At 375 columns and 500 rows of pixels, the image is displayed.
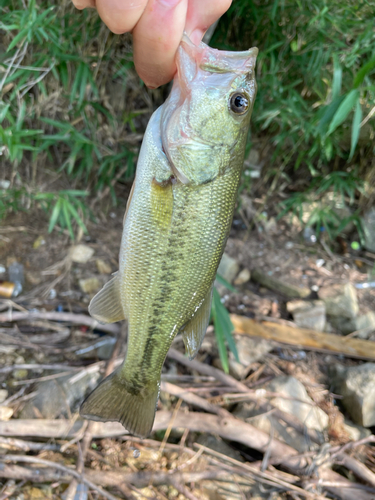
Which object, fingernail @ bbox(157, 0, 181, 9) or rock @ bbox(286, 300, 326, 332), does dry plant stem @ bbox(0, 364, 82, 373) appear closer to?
rock @ bbox(286, 300, 326, 332)

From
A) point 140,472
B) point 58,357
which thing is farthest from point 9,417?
point 140,472

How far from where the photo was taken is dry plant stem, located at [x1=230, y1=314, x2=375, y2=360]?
2.87 m

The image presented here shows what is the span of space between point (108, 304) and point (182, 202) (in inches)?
22.3

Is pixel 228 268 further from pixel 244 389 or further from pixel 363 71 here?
pixel 363 71

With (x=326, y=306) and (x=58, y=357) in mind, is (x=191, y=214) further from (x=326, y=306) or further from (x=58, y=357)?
(x=326, y=306)

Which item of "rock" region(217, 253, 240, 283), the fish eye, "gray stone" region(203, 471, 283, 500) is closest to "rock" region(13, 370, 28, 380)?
"gray stone" region(203, 471, 283, 500)

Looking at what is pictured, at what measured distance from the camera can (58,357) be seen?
246 cm

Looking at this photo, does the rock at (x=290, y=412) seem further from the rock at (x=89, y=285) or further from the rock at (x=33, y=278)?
the rock at (x=33, y=278)

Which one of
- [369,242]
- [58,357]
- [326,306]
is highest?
[369,242]

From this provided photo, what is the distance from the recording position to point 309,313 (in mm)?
3084

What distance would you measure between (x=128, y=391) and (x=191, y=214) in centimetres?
87

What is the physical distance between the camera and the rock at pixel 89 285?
2.83 m

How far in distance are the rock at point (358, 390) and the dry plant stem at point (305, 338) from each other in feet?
0.61

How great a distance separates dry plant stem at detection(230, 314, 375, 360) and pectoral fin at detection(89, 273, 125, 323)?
1613 millimetres
